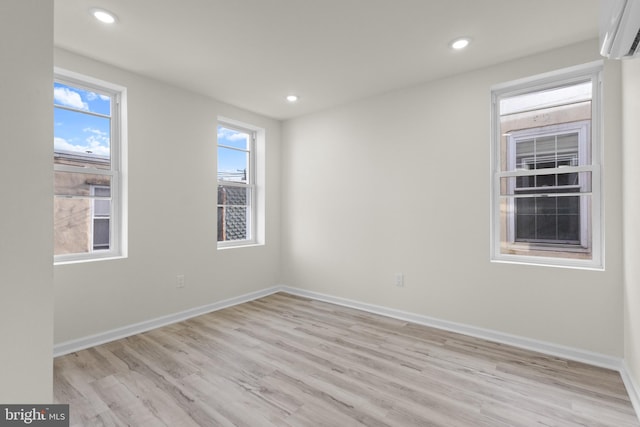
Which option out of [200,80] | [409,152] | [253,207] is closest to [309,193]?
[253,207]

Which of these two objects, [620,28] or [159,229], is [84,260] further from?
[620,28]

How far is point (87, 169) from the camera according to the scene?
284 centimetres

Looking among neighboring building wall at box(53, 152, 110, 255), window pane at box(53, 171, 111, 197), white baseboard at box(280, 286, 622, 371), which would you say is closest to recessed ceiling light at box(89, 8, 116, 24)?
neighboring building wall at box(53, 152, 110, 255)

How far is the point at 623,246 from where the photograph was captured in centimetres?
233

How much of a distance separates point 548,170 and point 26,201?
3.54 metres

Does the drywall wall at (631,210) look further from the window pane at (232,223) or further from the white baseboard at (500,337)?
the window pane at (232,223)

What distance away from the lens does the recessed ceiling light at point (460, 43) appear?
2467 millimetres

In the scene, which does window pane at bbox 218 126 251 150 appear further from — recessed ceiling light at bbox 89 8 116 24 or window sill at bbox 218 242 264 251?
recessed ceiling light at bbox 89 8 116 24

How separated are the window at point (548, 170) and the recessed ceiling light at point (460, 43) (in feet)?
2.16

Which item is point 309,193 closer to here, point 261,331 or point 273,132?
point 273,132

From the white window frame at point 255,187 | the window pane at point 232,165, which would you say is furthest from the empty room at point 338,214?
the white window frame at point 255,187

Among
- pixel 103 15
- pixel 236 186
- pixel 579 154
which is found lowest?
pixel 236 186

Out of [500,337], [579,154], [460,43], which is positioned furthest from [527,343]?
[460,43]

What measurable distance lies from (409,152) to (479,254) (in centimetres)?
129
